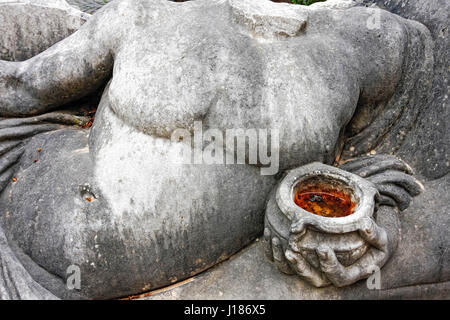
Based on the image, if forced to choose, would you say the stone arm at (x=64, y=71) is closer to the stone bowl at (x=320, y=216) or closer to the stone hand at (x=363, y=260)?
the stone bowl at (x=320, y=216)

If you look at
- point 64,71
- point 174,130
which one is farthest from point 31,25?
point 174,130

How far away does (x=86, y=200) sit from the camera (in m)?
1.84

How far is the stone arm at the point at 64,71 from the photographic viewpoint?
206 cm

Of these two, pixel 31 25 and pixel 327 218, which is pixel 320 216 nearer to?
pixel 327 218

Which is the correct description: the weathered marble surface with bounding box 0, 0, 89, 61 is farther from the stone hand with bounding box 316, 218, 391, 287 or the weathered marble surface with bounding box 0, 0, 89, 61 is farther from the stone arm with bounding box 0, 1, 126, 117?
the stone hand with bounding box 316, 218, 391, 287

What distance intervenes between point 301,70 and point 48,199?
52.0 inches

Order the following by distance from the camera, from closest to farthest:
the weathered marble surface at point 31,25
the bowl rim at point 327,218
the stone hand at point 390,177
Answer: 1. the bowl rim at point 327,218
2. the stone hand at point 390,177
3. the weathered marble surface at point 31,25

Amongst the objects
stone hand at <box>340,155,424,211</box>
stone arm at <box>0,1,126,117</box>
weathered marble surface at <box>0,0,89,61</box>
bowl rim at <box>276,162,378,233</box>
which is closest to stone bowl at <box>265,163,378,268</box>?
bowl rim at <box>276,162,378,233</box>

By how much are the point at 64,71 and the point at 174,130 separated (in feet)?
2.40

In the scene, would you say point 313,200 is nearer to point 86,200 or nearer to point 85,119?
Answer: point 86,200

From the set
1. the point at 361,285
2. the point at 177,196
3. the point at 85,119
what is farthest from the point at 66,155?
the point at 361,285

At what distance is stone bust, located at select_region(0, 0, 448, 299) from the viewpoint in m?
1.82

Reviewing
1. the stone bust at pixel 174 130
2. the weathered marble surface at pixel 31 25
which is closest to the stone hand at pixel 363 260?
the stone bust at pixel 174 130

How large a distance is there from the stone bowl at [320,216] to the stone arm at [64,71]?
1.12m
